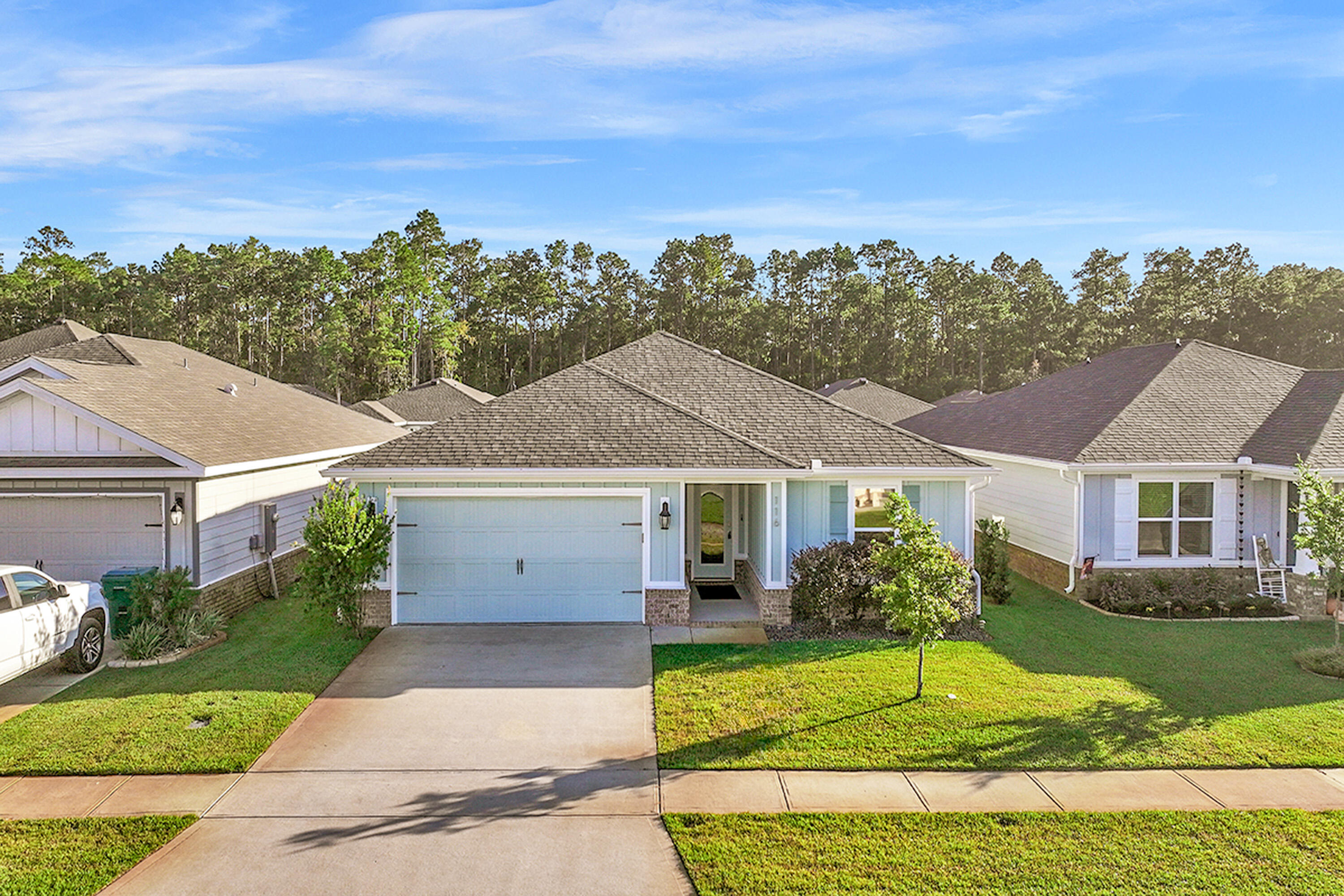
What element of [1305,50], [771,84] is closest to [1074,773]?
[1305,50]

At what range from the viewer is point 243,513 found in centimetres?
1332

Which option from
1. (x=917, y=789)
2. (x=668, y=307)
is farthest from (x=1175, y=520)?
(x=668, y=307)

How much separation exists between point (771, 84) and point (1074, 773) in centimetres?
1334

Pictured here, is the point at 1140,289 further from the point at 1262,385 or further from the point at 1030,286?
the point at 1262,385

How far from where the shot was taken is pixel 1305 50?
38.0 feet

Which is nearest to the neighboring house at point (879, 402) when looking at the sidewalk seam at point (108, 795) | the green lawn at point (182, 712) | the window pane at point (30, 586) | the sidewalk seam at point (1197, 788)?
the sidewalk seam at point (1197, 788)

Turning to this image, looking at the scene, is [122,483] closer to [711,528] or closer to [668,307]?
[711,528]

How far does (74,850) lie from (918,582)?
8.15 m

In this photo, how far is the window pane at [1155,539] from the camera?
1398 centimetres

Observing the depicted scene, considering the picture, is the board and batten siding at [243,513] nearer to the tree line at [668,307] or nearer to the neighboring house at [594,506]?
the neighboring house at [594,506]

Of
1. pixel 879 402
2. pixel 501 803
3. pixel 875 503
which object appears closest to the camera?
pixel 501 803

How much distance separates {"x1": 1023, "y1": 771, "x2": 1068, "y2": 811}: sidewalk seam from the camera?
20.8 ft

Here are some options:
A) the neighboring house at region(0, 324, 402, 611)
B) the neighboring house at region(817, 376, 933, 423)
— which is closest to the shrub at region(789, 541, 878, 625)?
the neighboring house at region(0, 324, 402, 611)

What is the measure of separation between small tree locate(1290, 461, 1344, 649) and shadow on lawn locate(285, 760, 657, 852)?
382 inches
